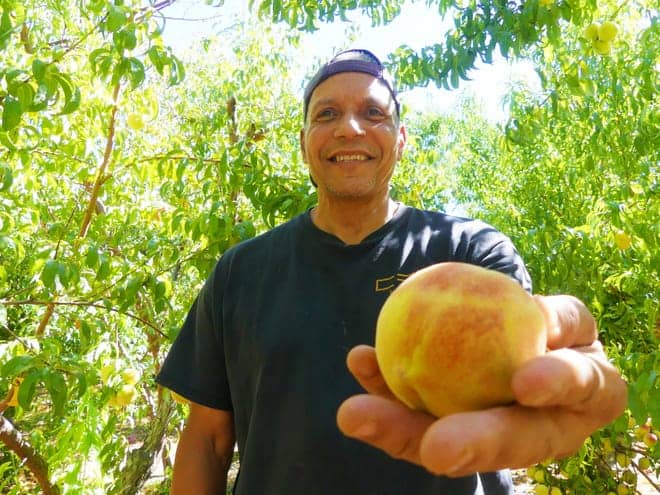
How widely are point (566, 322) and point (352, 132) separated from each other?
0.93 metres

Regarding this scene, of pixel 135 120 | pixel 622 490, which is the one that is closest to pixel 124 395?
pixel 135 120

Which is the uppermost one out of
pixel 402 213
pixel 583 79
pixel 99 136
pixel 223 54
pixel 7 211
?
pixel 223 54

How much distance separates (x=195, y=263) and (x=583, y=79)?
94.3 inches

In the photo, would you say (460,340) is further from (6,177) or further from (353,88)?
(6,177)

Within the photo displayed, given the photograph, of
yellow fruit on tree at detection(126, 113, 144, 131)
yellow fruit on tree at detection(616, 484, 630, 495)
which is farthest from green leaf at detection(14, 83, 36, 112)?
yellow fruit on tree at detection(616, 484, 630, 495)

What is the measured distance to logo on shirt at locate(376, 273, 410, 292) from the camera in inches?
61.1

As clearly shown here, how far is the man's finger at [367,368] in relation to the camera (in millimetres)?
1016

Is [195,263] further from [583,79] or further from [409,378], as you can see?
[583,79]

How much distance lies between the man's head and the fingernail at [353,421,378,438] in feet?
3.08

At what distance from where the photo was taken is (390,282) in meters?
1.56

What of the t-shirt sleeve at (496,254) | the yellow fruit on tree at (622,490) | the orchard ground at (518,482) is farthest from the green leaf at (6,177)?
the yellow fruit on tree at (622,490)

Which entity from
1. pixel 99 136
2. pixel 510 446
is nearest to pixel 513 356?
pixel 510 446

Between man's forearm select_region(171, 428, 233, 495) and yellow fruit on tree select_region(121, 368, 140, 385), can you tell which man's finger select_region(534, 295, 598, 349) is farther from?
yellow fruit on tree select_region(121, 368, 140, 385)

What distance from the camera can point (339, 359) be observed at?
150 cm
